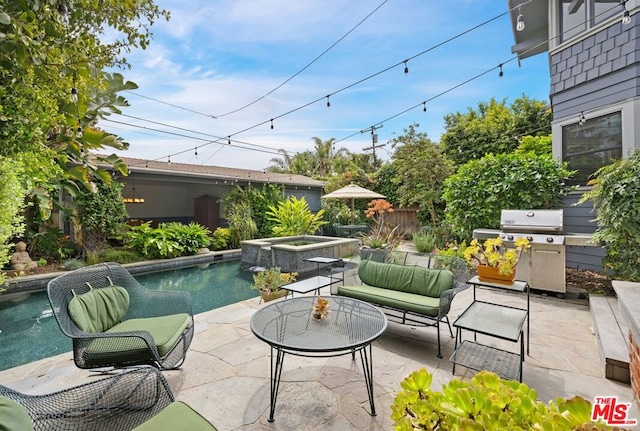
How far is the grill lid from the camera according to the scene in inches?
187

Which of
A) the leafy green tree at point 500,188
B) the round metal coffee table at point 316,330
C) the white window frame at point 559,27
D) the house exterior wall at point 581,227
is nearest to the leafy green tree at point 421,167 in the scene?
the leafy green tree at point 500,188

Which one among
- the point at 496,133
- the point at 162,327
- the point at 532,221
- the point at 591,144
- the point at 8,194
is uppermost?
the point at 496,133

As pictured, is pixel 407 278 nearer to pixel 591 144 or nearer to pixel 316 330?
pixel 316 330

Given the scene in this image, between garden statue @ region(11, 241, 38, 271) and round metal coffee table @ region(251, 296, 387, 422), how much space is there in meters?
8.29

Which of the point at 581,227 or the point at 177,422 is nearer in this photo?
the point at 177,422

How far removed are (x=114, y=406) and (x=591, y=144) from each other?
803cm

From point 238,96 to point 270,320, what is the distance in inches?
378

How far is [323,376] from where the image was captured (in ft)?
8.77

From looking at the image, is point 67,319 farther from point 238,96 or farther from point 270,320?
point 238,96

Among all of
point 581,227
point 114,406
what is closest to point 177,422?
point 114,406

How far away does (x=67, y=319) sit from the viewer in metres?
2.33

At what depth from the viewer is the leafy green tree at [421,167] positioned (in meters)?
9.72

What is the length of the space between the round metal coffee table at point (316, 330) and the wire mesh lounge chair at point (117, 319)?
0.74 m

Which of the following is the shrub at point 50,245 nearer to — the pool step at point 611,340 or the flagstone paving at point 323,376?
the flagstone paving at point 323,376
